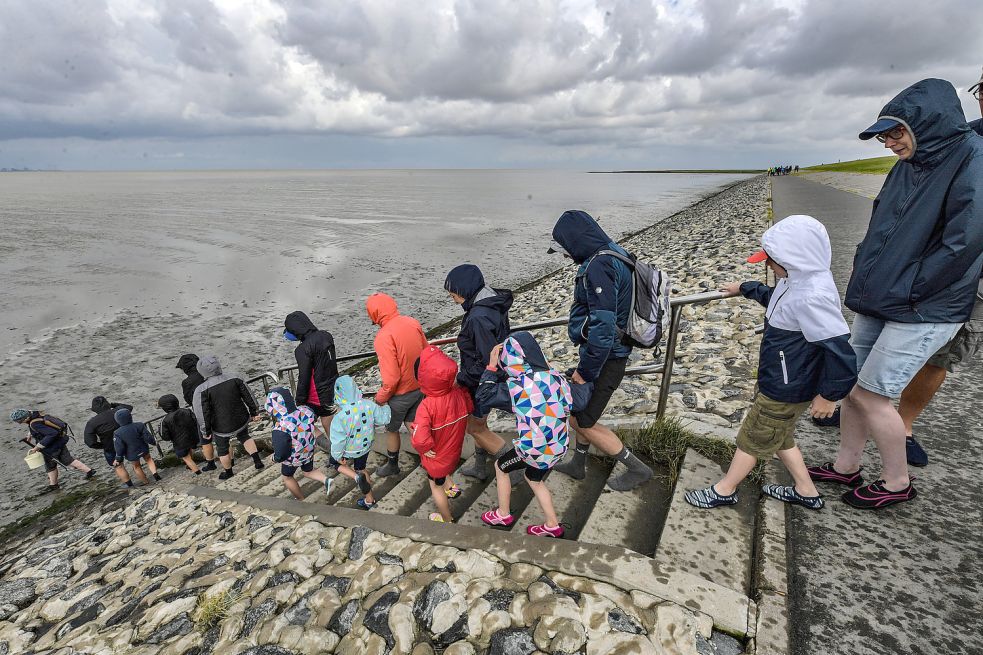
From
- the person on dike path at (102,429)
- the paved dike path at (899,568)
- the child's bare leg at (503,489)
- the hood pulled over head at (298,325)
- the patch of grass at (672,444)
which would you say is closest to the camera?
the paved dike path at (899,568)

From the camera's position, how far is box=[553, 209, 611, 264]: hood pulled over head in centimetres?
312

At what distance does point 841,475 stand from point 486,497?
2566mm

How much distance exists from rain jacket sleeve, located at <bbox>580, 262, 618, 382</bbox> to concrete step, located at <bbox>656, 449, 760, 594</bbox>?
1.06 meters

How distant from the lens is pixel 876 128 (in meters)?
2.43

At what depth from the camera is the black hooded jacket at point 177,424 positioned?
22.9 feet

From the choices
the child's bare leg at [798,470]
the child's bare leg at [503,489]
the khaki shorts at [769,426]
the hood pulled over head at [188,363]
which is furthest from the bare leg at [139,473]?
the child's bare leg at [798,470]

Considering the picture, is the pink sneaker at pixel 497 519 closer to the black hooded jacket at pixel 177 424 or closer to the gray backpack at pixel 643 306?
the gray backpack at pixel 643 306

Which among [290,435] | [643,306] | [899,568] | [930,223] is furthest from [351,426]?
[930,223]

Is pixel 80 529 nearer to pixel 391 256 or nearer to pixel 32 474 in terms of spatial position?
pixel 32 474

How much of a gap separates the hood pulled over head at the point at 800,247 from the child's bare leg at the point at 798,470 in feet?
3.54

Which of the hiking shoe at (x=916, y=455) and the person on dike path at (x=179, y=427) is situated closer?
the hiking shoe at (x=916, y=455)

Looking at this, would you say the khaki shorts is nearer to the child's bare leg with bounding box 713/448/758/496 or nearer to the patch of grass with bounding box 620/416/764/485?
the child's bare leg with bounding box 713/448/758/496

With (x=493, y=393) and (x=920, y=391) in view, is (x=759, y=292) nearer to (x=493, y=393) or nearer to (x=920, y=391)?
(x=920, y=391)

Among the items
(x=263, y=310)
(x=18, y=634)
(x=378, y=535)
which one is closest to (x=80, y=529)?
(x=18, y=634)
